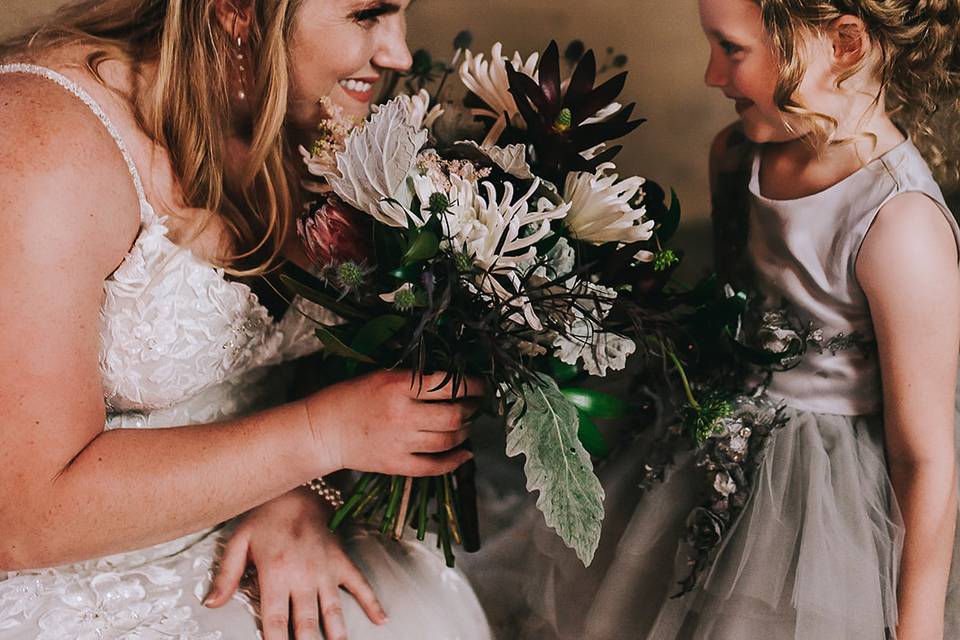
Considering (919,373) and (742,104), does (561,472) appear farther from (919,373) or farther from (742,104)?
(742,104)

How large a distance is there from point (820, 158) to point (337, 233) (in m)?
0.56

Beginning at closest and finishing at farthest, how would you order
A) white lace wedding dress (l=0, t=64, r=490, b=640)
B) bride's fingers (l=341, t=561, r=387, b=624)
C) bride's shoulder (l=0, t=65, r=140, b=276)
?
bride's shoulder (l=0, t=65, r=140, b=276), white lace wedding dress (l=0, t=64, r=490, b=640), bride's fingers (l=341, t=561, r=387, b=624)

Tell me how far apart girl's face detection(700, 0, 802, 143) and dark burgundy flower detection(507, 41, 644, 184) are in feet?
0.59

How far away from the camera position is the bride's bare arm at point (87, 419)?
74cm

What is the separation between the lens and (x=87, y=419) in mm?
784

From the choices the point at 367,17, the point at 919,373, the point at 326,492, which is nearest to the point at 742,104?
the point at 919,373

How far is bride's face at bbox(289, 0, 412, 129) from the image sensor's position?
924 mm

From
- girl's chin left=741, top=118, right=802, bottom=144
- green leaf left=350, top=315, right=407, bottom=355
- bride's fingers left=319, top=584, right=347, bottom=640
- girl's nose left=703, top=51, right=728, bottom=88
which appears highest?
girl's nose left=703, top=51, right=728, bottom=88

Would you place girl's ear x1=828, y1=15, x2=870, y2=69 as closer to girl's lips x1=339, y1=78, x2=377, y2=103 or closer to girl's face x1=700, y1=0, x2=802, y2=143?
girl's face x1=700, y1=0, x2=802, y2=143

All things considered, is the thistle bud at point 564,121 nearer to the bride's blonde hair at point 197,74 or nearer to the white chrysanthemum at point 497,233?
the white chrysanthemum at point 497,233

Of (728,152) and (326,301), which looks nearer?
(326,301)

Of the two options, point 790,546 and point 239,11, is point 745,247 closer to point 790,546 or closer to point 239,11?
point 790,546

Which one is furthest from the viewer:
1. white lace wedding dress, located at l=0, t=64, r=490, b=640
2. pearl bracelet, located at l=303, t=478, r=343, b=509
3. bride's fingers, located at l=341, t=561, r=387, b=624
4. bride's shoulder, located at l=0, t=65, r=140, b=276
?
pearl bracelet, located at l=303, t=478, r=343, b=509

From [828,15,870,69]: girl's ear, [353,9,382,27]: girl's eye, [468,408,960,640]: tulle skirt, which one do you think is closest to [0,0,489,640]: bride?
[353,9,382,27]: girl's eye
